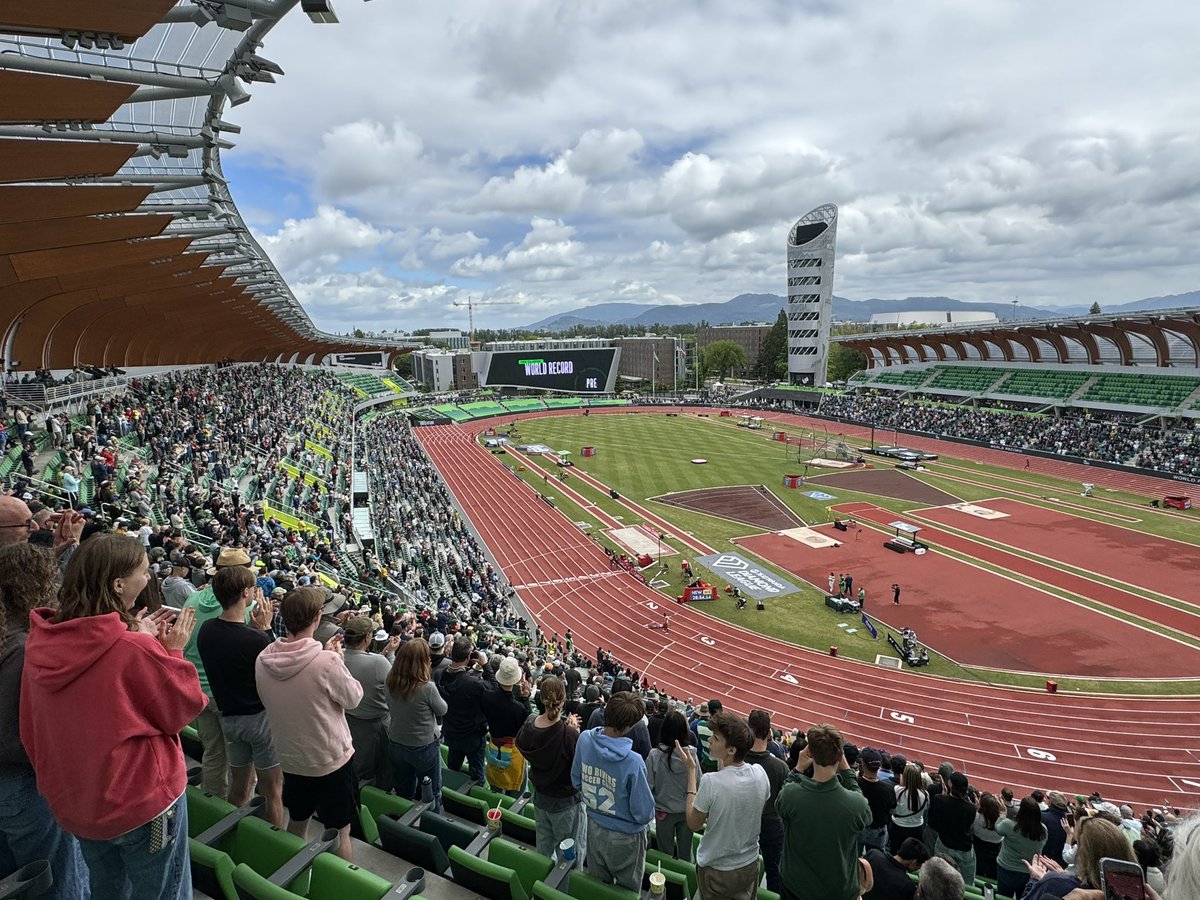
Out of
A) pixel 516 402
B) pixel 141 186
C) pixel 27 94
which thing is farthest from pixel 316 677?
pixel 516 402

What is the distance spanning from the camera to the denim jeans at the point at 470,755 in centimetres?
572

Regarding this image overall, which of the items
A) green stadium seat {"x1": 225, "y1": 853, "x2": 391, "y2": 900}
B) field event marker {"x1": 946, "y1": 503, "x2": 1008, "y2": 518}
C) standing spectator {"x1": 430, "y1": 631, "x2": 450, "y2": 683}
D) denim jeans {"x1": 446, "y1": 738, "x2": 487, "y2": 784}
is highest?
green stadium seat {"x1": 225, "y1": 853, "x2": 391, "y2": 900}

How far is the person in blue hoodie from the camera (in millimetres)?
3947

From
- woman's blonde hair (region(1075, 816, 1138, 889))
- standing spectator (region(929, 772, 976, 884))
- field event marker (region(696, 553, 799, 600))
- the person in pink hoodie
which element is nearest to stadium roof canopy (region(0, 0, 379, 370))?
the person in pink hoodie

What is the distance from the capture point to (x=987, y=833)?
6.30 meters

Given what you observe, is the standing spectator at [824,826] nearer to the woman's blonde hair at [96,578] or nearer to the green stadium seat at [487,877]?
the green stadium seat at [487,877]

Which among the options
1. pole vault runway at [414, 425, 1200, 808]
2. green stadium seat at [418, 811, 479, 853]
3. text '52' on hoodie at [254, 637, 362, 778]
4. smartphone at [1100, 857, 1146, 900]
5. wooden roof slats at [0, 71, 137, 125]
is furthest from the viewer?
pole vault runway at [414, 425, 1200, 808]

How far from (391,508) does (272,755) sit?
2649cm

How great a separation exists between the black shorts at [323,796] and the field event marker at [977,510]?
36706 mm

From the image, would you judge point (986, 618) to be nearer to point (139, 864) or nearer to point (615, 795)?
point (615, 795)

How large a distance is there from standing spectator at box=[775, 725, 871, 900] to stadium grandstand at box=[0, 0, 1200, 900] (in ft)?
0.06

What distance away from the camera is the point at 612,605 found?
935 inches

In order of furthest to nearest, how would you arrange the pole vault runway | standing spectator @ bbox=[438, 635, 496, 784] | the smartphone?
1. the pole vault runway
2. standing spectator @ bbox=[438, 635, 496, 784]
3. the smartphone

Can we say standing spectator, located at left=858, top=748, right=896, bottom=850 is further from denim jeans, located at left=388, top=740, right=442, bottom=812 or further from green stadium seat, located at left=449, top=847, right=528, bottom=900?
denim jeans, located at left=388, top=740, right=442, bottom=812
